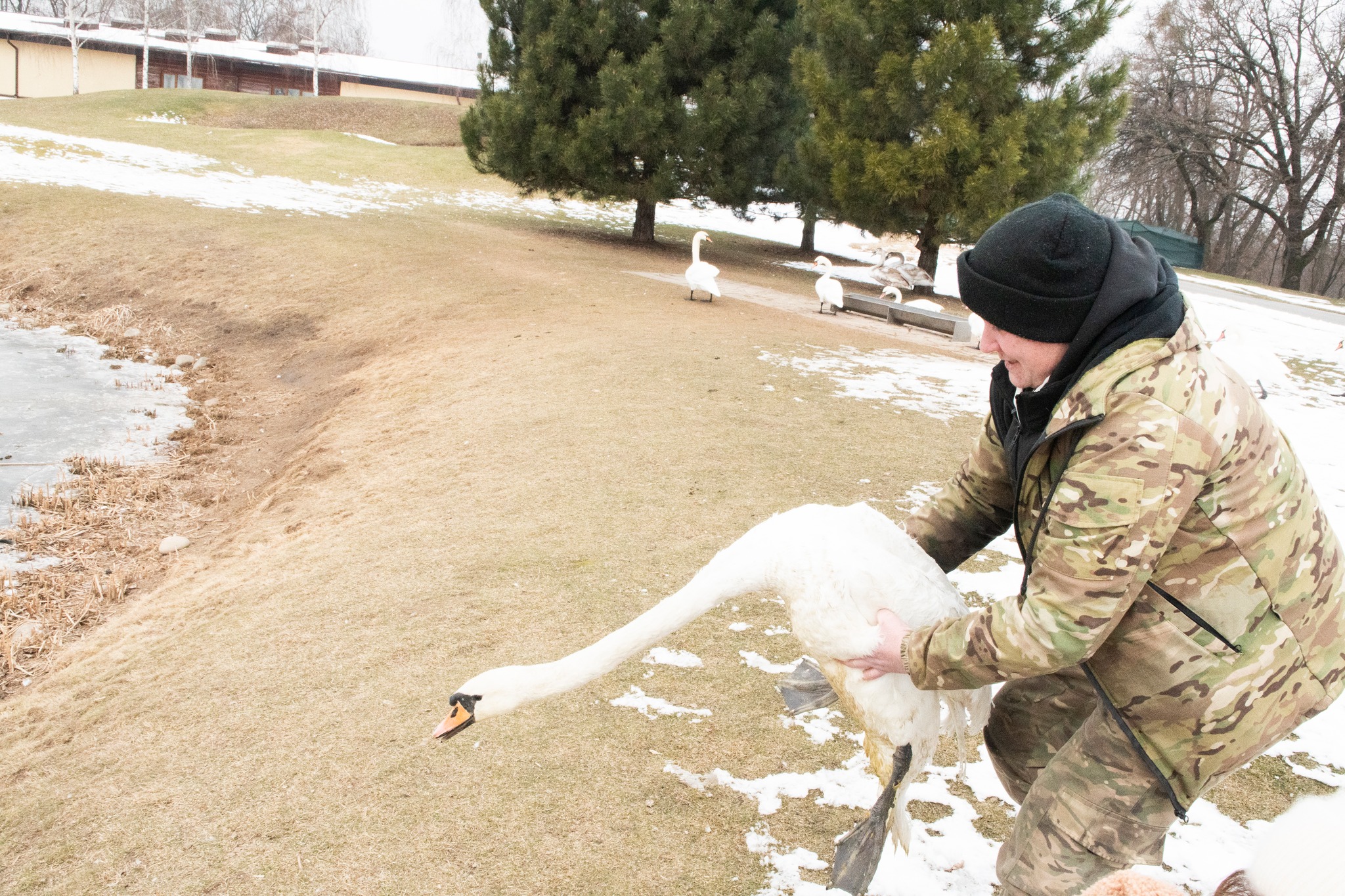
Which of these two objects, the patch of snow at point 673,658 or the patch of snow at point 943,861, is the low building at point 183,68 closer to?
the patch of snow at point 673,658

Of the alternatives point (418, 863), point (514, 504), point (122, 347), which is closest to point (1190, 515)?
point (418, 863)

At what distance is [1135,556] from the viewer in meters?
1.92

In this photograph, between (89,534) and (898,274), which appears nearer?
(89,534)

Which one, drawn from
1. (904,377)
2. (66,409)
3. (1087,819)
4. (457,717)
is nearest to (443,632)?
(457,717)

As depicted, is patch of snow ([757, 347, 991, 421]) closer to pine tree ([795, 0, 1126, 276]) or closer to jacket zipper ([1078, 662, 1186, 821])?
pine tree ([795, 0, 1126, 276])

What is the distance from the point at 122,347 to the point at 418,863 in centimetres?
1087

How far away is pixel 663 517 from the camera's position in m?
5.84

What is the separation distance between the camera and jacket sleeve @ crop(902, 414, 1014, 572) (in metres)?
2.65

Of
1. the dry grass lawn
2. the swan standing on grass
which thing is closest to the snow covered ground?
the dry grass lawn

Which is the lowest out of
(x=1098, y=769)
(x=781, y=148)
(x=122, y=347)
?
(x=122, y=347)

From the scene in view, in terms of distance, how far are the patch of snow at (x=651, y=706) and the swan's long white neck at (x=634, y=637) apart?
1.05 m

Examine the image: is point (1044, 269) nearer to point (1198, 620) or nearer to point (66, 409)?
point (1198, 620)

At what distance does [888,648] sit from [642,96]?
15.6 metres

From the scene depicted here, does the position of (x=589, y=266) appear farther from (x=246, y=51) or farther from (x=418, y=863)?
(x=246, y=51)
